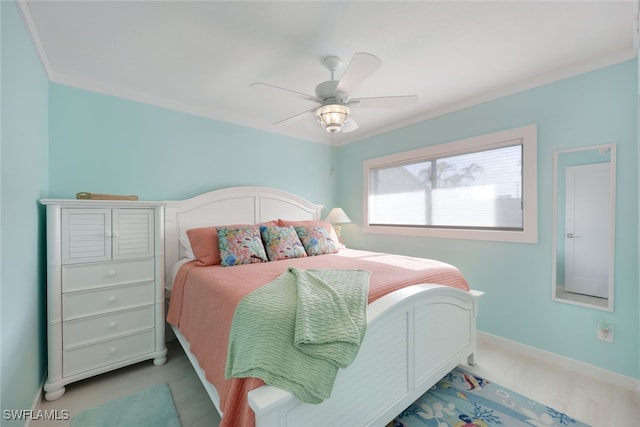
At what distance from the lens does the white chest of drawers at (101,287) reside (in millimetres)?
1759

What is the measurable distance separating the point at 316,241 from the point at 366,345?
156 cm

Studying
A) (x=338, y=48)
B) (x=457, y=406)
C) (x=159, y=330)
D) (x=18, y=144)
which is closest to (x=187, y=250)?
(x=159, y=330)

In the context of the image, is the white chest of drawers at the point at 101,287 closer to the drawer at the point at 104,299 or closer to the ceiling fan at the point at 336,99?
the drawer at the point at 104,299

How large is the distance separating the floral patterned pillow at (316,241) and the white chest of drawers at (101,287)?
49.7 inches

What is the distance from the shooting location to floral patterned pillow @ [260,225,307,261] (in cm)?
248

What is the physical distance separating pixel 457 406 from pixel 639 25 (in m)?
2.34

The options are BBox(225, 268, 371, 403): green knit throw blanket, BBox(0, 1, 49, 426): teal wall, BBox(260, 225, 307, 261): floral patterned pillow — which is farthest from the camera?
BBox(260, 225, 307, 261): floral patterned pillow

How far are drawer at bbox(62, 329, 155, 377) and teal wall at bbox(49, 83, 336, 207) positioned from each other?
3.93 ft

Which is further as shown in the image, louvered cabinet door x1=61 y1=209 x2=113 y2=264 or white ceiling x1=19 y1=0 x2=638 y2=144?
louvered cabinet door x1=61 y1=209 x2=113 y2=264

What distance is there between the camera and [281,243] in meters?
2.53

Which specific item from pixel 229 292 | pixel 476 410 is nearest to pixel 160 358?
pixel 229 292

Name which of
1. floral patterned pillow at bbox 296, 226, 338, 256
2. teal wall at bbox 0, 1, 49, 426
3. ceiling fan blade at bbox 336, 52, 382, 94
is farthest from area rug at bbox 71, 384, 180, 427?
ceiling fan blade at bbox 336, 52, 382, 94

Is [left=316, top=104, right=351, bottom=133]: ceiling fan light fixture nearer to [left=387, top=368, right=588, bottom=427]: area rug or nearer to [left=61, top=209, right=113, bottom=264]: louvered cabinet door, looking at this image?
[left=61, top=209, right=113, bottom=264]: louvered cabinet door

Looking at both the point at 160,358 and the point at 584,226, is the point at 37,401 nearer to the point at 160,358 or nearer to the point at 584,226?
the point at 160,358
